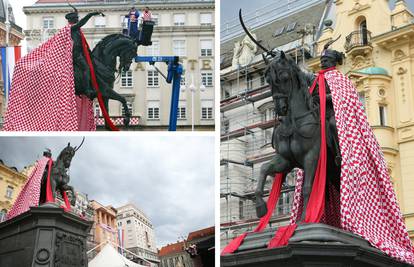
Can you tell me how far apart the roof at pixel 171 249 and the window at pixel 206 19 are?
37.1 m

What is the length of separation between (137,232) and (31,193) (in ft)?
34.0

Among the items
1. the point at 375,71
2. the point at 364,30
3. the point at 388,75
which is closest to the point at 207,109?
the point at 364,30

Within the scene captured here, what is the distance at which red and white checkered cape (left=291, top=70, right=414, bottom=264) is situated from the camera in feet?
45.2

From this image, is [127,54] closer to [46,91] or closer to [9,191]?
[46,91]

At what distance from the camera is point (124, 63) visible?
18719mm

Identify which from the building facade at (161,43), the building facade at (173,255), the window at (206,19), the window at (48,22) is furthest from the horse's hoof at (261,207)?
the window at (206,19)

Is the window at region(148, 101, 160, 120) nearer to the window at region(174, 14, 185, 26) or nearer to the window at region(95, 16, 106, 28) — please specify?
the window at region(95, 16, 106, 28)

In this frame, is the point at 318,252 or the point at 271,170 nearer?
the point at 318,252

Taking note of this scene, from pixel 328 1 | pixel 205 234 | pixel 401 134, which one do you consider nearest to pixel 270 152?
pixel 401 134

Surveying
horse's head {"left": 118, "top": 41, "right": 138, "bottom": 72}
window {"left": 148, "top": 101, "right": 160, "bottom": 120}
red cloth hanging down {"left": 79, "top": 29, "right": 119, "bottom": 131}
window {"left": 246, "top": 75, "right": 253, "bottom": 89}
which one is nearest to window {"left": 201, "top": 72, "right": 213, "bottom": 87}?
window {"left": 148, "top": 101, "right": 160, "bottom": 120}

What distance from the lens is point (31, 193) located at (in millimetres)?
16672

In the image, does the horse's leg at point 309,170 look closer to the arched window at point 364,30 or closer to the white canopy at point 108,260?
the white canopy at point 108,260

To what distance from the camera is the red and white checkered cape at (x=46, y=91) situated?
57.1 ft

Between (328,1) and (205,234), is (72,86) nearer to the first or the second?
(205,234)
